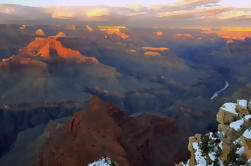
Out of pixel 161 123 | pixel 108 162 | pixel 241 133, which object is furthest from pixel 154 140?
pixel 241 133

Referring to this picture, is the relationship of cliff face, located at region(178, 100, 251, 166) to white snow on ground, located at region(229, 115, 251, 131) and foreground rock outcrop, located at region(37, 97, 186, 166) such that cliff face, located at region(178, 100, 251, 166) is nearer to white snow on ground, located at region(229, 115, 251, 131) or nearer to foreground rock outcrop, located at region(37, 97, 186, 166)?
white snow on ground, located at region(229, 115, 251, 131)

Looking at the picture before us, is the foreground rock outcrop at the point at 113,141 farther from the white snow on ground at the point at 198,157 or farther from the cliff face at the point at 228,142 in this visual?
the cliff face at the point at 228,142

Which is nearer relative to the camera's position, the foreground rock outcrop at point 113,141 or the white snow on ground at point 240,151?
the white snow on ground at point 240,151

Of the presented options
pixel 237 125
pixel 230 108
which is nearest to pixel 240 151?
pixel 237 125

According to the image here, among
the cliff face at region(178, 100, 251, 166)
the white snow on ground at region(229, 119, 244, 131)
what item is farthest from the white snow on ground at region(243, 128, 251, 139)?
the white snow on ground at region(229, 119, 244, 131)

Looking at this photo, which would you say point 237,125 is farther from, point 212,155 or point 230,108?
point 230,108

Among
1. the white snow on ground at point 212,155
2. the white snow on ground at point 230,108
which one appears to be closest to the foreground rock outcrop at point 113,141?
the white snow on ground at point 230,108

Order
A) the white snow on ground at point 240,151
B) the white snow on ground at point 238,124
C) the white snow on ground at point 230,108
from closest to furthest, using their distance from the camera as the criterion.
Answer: the white snow on ground at point 240,151, the white snow on ground at point 238,124, the white snow on ground at point 230,108
